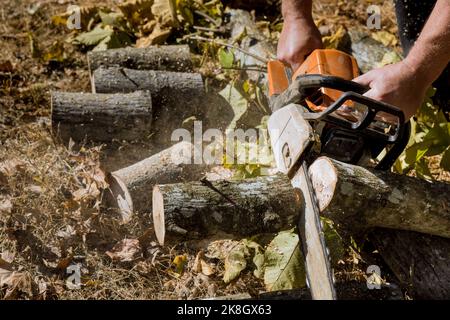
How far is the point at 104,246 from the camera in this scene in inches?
123

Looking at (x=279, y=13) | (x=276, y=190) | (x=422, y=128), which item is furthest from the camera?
(x=279, y=13)

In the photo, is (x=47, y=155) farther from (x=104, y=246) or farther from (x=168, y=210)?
(x=168, y=210)

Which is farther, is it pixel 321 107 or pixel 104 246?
pixel 104 246

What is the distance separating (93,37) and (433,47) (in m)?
2.94

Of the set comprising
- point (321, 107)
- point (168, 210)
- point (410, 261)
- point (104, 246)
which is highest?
point (321, 107)

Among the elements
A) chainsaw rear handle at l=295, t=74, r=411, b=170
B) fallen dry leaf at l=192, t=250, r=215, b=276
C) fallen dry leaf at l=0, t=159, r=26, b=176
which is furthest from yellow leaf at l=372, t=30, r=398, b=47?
fallen dry leaf at l=0, t=159, r=26, b=176

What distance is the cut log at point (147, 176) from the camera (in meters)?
3.18

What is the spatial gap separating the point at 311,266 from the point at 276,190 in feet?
1.41

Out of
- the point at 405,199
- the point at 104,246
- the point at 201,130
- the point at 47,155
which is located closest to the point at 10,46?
the point at 47,155

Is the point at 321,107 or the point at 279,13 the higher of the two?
the point at 321,107

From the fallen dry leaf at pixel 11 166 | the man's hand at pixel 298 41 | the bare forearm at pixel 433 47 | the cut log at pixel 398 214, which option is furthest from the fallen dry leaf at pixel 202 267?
the bare forearm at pixel 433 47

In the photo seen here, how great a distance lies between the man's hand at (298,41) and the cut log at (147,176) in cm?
90

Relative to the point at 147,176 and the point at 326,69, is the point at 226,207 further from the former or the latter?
the point at 326,69

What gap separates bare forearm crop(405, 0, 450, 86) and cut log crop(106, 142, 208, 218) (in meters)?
1.46
